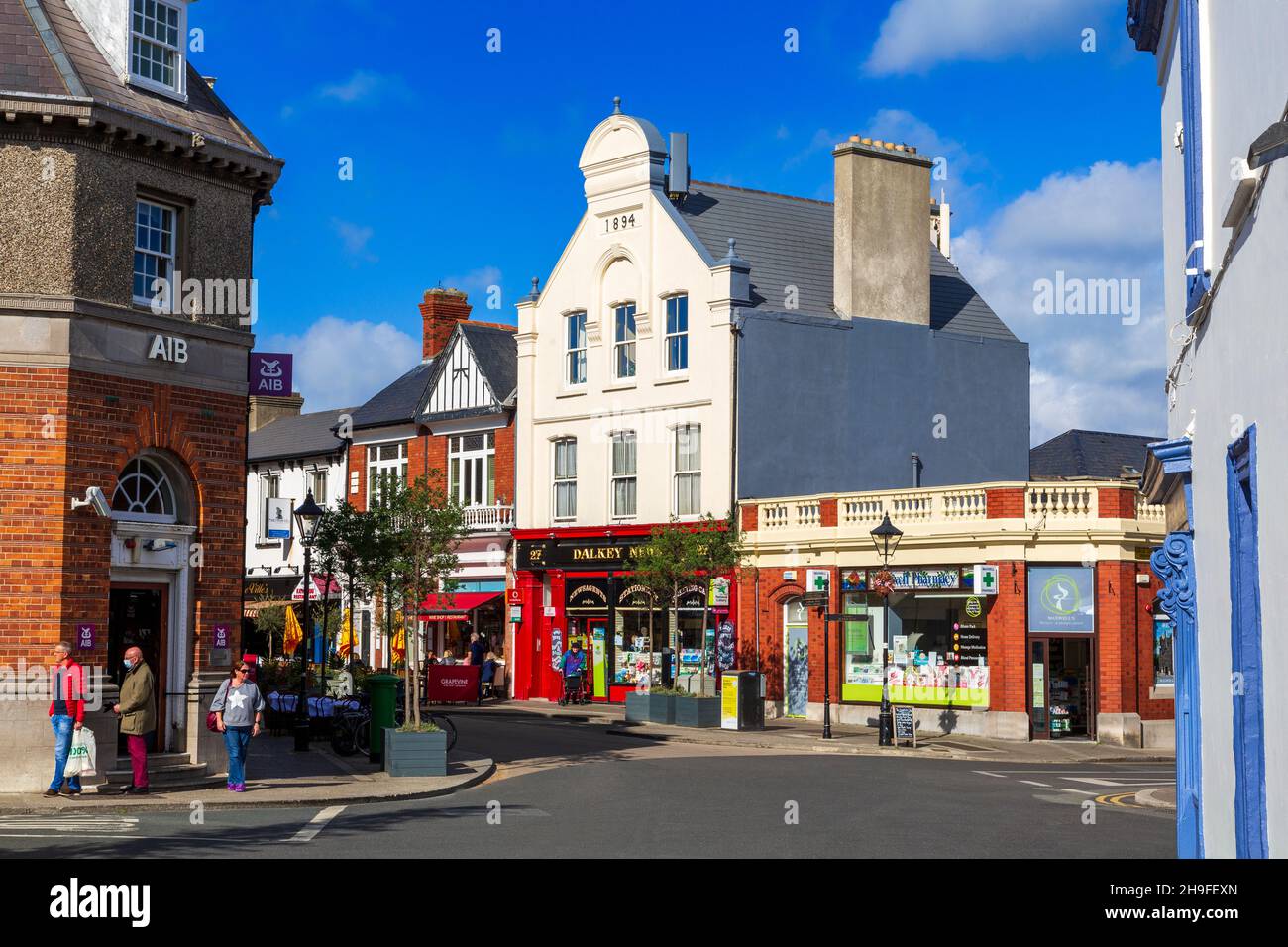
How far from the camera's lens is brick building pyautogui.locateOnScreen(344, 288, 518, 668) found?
4647cm

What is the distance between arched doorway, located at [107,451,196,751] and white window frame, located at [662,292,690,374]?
2059 cm

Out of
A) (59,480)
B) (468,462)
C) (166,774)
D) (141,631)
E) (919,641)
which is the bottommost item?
(166,774)

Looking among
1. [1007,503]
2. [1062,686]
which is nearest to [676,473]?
[1007,503]

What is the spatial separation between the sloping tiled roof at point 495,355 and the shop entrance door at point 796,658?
534 inches

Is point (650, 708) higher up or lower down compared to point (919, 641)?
lower down

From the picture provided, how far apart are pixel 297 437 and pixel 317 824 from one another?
Result: 4238 cm

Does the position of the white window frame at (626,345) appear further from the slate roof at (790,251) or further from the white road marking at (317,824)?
the white road marking at (317,824)

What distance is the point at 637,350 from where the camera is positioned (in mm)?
41000

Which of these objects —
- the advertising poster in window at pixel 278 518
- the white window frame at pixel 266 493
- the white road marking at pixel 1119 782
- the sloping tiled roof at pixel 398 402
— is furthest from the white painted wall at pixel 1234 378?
the white window frame at pixel 266 493

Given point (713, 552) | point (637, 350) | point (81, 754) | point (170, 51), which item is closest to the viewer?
point (81, 754)

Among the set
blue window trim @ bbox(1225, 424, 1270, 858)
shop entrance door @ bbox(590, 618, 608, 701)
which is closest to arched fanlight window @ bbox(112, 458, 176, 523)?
blue window trim @ bbox(1225, 424, 1270, 858)

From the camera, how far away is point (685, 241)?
39781mm

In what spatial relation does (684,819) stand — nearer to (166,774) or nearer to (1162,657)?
(166,774)
